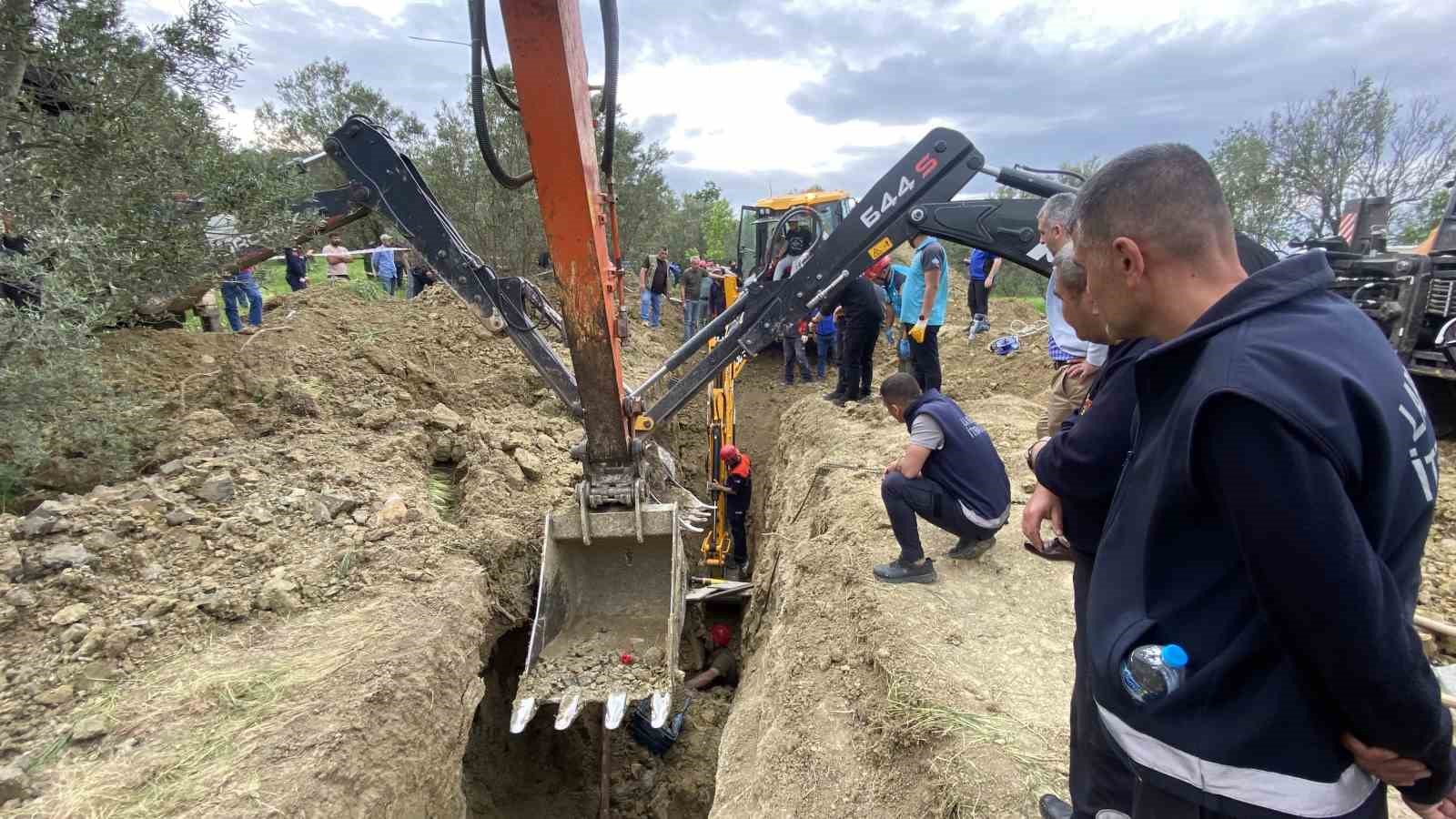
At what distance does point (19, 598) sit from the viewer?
3.44m

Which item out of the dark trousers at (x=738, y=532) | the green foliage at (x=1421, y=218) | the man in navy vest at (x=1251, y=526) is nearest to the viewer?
the man in navy vest at (x=1251, y=526)

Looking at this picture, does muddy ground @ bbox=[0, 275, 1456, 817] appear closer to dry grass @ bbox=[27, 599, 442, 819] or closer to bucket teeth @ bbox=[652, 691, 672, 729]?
dry grass @ bbox=[27, 599, 442, 819]

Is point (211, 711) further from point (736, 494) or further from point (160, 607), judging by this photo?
point (736, 494)

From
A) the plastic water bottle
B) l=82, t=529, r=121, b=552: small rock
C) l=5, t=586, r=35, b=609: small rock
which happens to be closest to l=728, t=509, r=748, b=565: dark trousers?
l=82, t=529, r=121, b=552: small rock

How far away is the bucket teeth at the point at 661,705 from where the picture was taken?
3.78 metres

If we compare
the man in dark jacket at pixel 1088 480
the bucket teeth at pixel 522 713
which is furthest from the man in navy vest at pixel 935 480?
the bucket teeth at pixel 522 713

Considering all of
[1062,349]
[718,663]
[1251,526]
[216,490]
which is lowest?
[718,663]

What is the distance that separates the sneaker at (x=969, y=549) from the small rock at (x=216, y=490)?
4528 mm

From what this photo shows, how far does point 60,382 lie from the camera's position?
159 inches

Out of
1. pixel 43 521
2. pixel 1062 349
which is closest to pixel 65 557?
pixel 43 521

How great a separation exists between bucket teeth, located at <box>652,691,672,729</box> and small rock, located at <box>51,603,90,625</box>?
288 cm

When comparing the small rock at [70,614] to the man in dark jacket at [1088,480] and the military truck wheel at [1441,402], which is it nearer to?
the man in dark jacket at [1088,480]

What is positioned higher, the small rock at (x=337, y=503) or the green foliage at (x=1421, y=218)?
the green foliage at (x=1421, y=218)

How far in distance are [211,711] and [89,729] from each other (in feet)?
1.43
